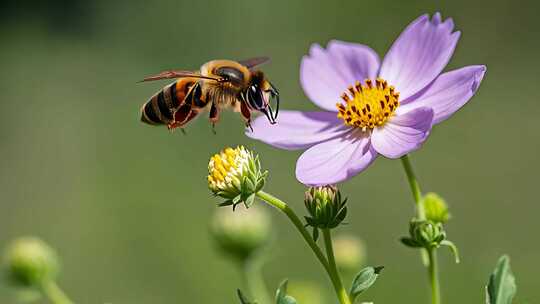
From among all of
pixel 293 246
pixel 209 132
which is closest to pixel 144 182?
pixel 209 132

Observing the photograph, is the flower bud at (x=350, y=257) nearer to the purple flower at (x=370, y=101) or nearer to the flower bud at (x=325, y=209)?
the purple flower at (x=370, y=101)

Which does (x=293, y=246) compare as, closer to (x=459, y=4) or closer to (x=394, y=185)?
(x=394, y=185)

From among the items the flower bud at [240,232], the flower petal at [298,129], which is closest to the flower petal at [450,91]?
the flower petal at [298,129]

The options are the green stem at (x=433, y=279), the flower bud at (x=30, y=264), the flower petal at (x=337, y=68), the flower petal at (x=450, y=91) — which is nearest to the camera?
the green stem at (x=433, y=279)

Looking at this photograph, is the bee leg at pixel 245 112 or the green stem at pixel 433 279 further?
the bee leg at pixel 245 112

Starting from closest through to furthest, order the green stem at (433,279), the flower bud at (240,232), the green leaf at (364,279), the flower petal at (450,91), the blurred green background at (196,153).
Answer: the green leaf at (364,279), the green stem at (433,279), the flower petal at (450,91), the flower bud at (240,232), the blurred green background at (196,153)

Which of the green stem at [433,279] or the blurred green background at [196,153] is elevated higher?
the blurred green background at [196,153]

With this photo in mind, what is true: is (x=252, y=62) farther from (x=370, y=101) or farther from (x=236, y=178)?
(x=236, y=178)
